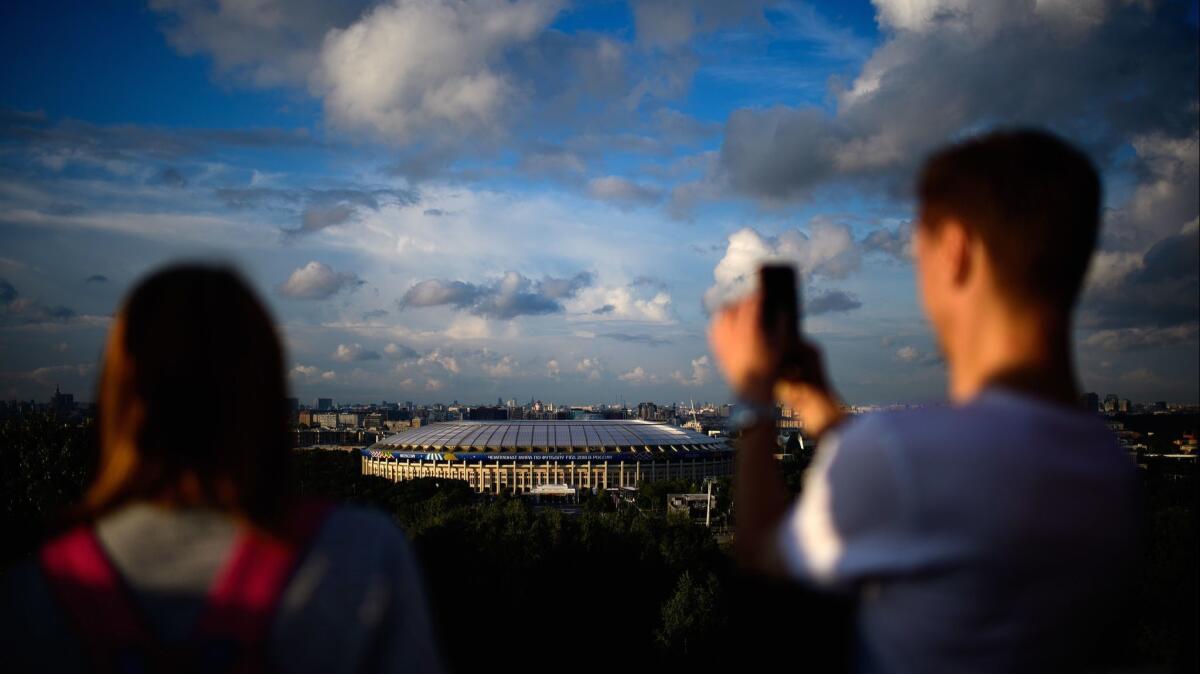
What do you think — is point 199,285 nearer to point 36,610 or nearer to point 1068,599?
point 36,610

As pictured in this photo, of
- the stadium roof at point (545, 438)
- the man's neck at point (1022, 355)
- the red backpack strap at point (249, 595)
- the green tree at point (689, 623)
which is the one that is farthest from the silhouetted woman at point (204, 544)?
the stadium roof at point (545, 438)

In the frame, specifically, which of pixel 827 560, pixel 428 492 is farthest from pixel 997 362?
pixel 428 492

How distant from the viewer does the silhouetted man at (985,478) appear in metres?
1.34

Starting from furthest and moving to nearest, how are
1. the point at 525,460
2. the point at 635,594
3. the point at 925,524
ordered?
the point at 525,460 → the point at 635,594 → the point at 925,524

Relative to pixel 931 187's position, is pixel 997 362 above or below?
below

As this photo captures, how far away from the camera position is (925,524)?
4.38 feet

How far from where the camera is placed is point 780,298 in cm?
188

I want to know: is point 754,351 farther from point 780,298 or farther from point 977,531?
point 977,531

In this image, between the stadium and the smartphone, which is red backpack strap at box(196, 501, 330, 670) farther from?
the stadium

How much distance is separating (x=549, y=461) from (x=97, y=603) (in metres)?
75.2

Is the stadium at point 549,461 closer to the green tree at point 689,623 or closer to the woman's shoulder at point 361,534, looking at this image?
the green tree at point 689,623

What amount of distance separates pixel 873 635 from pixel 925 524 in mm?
283

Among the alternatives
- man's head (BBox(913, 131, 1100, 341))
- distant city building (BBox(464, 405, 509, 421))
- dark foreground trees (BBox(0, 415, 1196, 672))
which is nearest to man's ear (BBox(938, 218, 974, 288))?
man's head (BBox(913, 131, 1100, 341))

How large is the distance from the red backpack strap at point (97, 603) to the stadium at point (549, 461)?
70.8 metres
